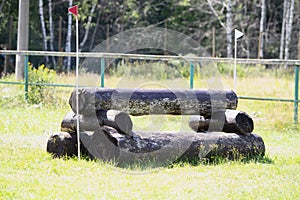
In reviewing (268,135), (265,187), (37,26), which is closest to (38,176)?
(265,187)

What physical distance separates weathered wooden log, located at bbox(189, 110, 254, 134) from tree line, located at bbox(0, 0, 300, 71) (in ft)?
61.9

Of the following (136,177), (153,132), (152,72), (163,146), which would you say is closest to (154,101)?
(153,132)

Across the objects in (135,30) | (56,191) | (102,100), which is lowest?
(56,191)

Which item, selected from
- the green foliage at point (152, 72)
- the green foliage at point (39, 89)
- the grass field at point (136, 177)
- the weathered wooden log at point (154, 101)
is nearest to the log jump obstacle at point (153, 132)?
the weathered wooden log at point (154, 101)

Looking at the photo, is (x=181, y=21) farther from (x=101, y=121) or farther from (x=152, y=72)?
(x=101, y=121)

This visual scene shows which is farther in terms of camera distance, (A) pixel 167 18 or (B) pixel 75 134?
(A) pixel 167 18

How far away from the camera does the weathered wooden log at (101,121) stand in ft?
21.4

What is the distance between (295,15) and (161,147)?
71.9 ft

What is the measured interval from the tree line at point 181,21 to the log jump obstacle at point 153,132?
18894 mm

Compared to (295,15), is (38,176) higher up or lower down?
lower down

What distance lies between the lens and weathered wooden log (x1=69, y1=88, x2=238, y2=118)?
6734 mm

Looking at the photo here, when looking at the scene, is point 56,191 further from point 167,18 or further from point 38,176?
point 167,18

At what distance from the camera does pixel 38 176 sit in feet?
19.2

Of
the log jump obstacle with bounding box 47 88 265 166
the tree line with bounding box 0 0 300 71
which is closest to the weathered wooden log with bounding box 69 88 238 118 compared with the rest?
the log jump obstacle with bounding box 47 88 265 166
